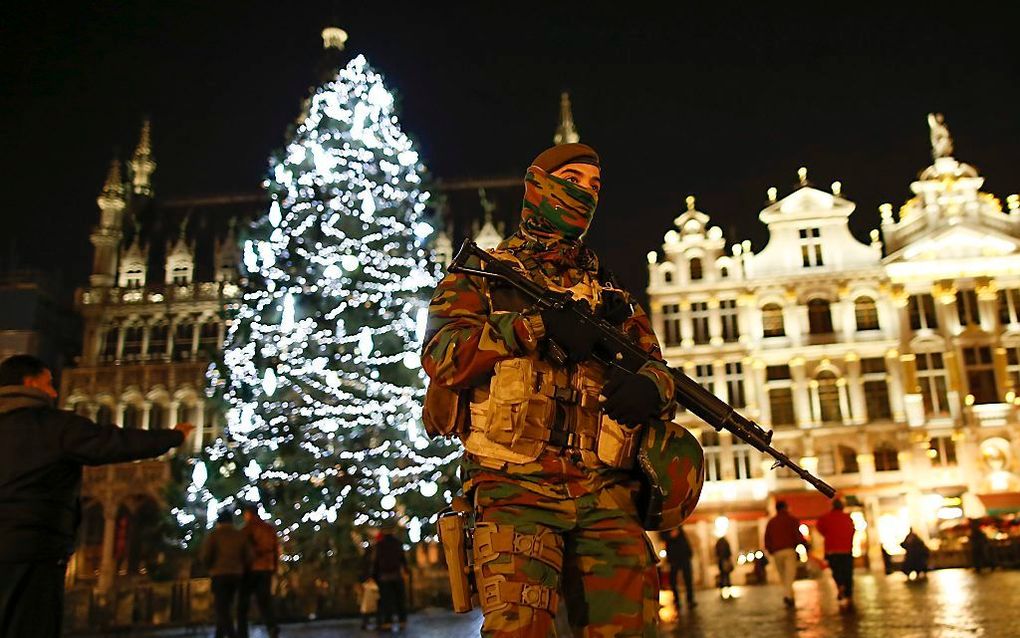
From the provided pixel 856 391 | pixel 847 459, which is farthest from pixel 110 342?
pixel 856 391

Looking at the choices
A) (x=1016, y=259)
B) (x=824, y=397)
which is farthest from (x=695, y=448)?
(x=1016, y=259)

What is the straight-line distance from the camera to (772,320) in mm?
38188

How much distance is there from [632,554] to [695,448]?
44 centimetres

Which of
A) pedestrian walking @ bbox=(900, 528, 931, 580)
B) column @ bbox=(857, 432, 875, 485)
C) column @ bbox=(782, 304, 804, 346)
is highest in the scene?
column @ bbox=(782, 304, 804, 346)

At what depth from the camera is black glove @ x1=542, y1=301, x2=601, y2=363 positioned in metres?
3.04

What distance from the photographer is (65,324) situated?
2025 inches

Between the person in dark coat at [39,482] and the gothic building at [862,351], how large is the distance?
1257 inches

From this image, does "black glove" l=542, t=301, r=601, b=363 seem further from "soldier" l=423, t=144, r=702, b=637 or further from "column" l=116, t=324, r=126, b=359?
"column" l=116, t=324, r=126, b=359

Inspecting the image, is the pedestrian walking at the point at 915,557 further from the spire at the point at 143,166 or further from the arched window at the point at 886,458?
the spire at the point at 143,166

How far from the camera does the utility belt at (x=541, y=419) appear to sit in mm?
3031

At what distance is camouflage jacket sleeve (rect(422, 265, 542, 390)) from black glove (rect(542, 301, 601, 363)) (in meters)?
0.04

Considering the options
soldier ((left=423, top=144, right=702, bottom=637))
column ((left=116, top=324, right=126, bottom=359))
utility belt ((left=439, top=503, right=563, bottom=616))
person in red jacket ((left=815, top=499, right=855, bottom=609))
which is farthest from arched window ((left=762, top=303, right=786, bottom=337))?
utility belt ((left=439, top=503, right=563, bottom=616))

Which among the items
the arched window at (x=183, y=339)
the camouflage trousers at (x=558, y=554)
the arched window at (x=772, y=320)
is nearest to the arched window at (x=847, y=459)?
the arched window at (x=772, y=320)

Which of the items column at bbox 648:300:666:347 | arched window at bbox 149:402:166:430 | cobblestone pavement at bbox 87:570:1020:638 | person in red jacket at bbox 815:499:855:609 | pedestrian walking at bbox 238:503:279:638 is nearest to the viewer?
cobblestone pavement at bbox 87:570:1020:638
